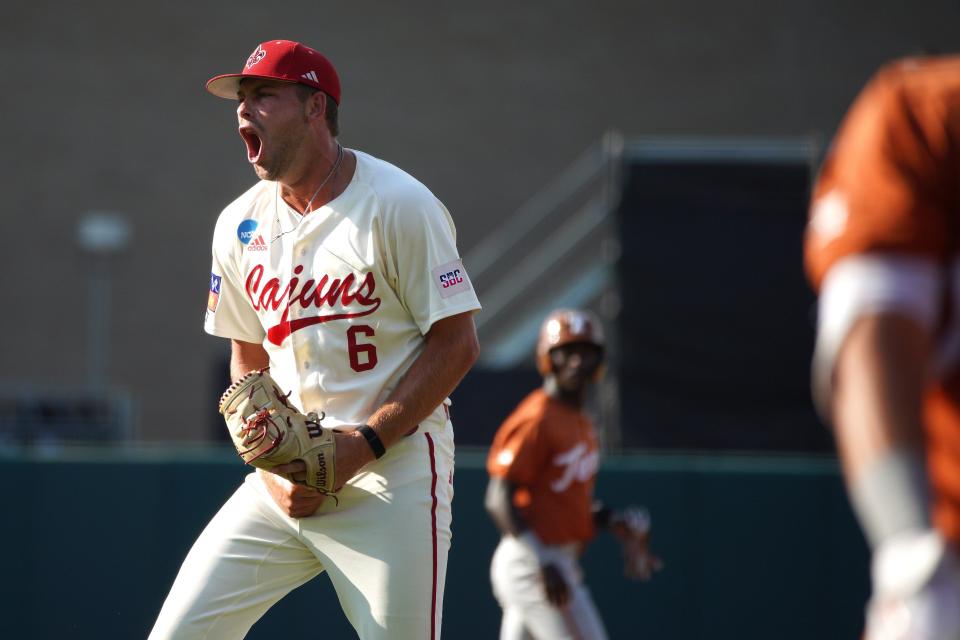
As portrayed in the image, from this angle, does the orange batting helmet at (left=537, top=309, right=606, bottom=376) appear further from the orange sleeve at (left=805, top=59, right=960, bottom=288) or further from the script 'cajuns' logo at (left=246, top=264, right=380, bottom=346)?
the orange sleeve at (left=805, top=59, right=960, bottom=288)

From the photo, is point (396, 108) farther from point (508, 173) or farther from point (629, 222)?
point (629, 222)

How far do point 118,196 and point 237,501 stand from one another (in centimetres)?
1314

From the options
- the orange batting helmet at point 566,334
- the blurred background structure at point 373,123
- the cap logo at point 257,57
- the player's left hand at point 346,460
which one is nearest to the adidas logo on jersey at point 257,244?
the cap logo at point 257,57

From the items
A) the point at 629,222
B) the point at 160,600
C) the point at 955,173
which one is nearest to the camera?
the point at 955,173

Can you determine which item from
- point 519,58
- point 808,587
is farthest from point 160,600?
point 519,58

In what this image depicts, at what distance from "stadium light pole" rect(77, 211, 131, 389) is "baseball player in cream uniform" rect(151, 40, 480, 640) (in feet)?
40.7

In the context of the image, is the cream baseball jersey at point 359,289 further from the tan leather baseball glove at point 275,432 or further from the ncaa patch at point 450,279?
the tan leather baseball glove at point 275,432

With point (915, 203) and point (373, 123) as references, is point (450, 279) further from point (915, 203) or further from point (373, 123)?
point (373, 123)

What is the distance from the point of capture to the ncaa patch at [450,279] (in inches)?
145

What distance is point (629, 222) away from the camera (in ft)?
→ 34.0

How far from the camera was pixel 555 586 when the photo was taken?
6160 millimetres

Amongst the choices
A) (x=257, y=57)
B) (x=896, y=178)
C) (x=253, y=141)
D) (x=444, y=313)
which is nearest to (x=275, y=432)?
(x=444, y=313)

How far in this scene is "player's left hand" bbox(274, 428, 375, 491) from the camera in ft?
11.7

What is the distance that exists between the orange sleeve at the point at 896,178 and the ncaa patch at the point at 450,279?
2.08m
